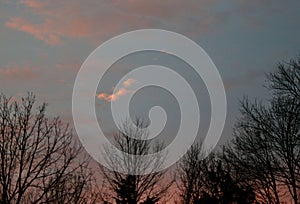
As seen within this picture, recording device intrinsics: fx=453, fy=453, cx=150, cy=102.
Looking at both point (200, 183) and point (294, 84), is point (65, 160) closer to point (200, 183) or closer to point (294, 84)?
point (294, 84)

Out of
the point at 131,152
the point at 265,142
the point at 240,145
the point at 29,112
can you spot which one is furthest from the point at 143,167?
the point at 29,112

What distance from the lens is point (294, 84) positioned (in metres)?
22.5

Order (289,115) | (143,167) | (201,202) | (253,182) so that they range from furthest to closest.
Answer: (201,202) → (143,167) → (253,182) → (289,115)

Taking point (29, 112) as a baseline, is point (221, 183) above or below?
above

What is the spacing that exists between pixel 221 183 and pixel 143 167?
12.6 metres

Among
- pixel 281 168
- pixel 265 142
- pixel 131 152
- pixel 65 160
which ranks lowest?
pixel 65 160

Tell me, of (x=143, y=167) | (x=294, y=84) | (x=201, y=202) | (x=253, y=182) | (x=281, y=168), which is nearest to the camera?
(x=294, y=84)

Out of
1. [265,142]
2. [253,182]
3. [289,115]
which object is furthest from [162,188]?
[289,115]

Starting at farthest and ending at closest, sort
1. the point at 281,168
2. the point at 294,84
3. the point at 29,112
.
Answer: the point at 281,168 → the point at 294,84 → the point at 29,112

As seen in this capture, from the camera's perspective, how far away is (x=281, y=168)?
1066 inches

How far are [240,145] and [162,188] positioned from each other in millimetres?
7352

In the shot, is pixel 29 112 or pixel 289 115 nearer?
pixel 29 112

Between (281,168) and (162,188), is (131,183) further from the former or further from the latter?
(281,168)

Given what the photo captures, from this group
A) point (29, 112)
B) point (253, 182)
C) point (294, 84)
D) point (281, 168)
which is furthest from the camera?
point (253, 182)
